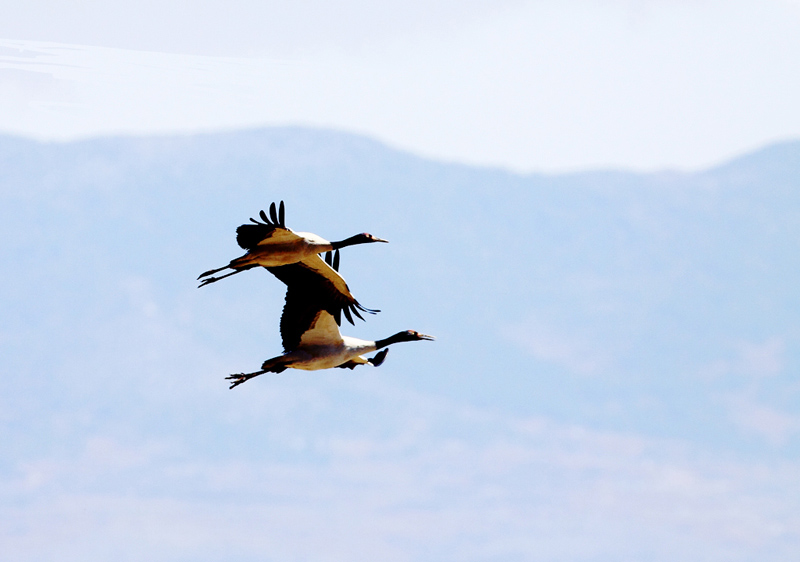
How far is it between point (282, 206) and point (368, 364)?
3949mm

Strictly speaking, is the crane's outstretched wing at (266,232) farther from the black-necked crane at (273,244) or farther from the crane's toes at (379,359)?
the crane's toes at (379,359)

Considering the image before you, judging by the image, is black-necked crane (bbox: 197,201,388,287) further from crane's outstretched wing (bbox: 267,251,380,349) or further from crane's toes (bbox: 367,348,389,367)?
crane's toes (bbox: 367,348,389,367)

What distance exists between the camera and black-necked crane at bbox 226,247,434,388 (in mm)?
20766

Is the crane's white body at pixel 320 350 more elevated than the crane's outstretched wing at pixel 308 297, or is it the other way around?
the crane's outstretched wing at pixel 308 297

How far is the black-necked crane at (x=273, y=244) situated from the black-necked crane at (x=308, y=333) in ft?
2.70

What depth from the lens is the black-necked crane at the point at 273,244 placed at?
19328mm

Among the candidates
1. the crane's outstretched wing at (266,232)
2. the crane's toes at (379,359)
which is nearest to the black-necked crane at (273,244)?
the crane's outstretched wing at (266,232)

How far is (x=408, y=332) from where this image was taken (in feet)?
71.8

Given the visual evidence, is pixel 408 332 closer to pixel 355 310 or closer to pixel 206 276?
pixel 355 310

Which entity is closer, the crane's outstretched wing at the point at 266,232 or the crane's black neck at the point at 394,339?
the crane's outstretched wing at the point at 266,232

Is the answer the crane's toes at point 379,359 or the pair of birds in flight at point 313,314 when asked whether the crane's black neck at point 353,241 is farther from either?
the crane's toes at point 379,359

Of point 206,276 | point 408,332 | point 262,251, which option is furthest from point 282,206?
point 408,332

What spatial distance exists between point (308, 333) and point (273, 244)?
1.95m

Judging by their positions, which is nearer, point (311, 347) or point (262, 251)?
point (262, 251)
